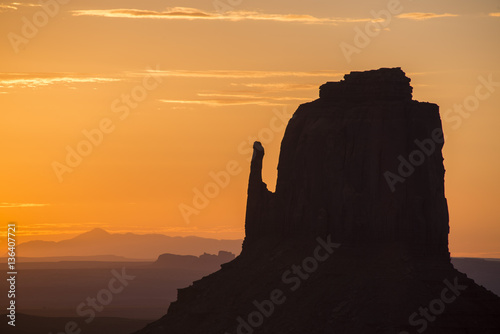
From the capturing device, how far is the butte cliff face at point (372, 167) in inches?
6348

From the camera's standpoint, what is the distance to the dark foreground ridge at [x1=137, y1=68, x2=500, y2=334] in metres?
152

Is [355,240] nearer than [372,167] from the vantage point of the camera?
Yes

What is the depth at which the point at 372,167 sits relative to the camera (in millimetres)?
163000

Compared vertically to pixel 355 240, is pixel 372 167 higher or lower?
higher

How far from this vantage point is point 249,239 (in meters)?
180

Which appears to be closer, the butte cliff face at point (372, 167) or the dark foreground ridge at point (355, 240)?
the dark foreground ridge at point (355, 240)

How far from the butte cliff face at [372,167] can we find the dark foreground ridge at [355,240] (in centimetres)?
12

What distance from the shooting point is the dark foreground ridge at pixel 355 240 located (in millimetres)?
151750

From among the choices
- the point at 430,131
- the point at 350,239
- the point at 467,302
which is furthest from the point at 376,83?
the point at 467,302

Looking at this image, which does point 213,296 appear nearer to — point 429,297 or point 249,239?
point 249,239

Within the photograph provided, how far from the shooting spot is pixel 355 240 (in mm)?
162625

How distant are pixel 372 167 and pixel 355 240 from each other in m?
8.97

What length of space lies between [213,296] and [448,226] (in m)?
30.9

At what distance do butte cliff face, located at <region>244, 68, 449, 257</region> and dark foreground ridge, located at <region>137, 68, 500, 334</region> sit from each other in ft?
0.40
